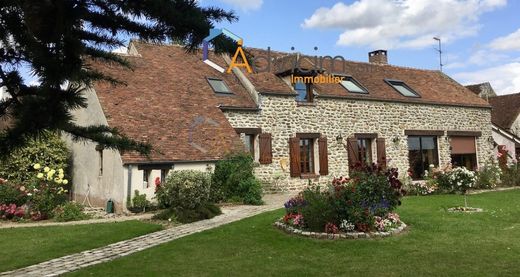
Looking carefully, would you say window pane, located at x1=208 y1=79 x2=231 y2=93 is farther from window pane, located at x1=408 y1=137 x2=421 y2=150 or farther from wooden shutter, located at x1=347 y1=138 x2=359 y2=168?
window pane, located at x1=408 y1=137 x2=421 y2=150

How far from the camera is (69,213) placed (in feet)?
39.9

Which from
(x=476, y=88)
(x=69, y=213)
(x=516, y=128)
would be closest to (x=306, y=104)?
(x=69, y=213)

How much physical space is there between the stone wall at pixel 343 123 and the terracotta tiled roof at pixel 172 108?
1.16 m

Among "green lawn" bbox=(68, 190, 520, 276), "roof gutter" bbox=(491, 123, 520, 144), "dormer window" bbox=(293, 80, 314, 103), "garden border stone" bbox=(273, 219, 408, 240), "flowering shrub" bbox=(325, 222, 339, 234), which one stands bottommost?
"green lawn" bbox=(68, 190, 520, 276)

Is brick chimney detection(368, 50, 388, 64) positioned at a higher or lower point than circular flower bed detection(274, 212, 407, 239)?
higher

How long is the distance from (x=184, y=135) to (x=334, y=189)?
7.52 metres

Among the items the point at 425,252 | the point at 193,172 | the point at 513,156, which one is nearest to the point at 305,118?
the point at 193,172

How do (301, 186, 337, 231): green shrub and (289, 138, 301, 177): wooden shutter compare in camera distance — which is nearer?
(301, 186, 337, 231): green shrub

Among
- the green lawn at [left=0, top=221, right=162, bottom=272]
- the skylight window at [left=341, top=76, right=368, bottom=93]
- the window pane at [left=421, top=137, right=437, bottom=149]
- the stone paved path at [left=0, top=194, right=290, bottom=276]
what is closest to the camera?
the stone paved path at [left=0, top=194, right=290, bottom=276]

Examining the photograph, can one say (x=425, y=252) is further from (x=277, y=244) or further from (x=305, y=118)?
(x=305, y=118)

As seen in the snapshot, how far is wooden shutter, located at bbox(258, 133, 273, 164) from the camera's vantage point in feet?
58.4

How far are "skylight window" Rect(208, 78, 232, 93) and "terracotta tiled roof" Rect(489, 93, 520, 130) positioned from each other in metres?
20.5

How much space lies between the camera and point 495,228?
9234 mm

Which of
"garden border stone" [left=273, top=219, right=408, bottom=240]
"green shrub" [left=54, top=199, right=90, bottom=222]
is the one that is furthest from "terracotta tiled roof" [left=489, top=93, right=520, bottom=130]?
"green shrub" [left=54, top=199, right=90, bottom=222]
